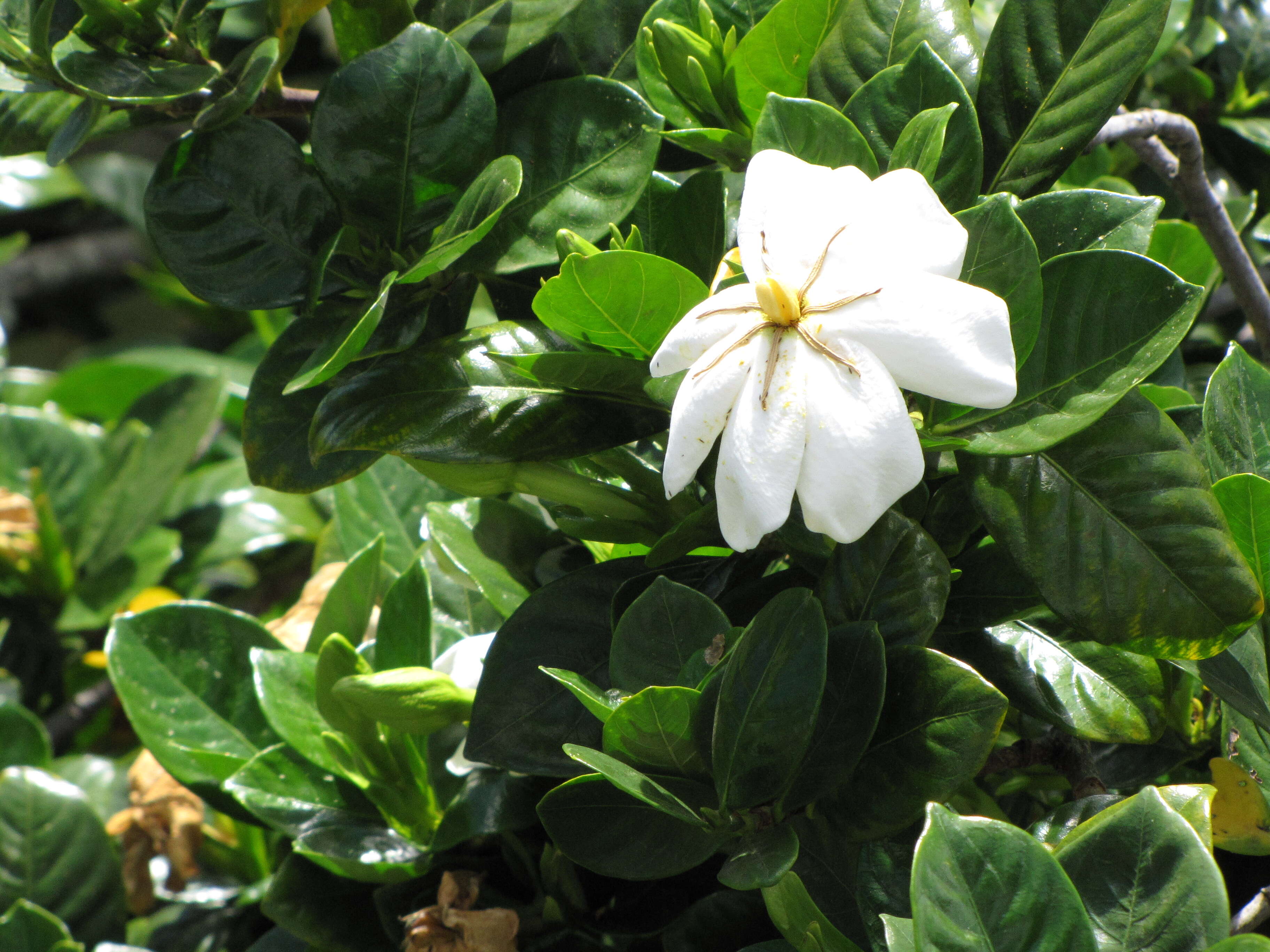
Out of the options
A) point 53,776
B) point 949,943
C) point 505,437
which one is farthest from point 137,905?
point 949,943

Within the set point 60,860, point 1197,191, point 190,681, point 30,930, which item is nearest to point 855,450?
point 1197,191

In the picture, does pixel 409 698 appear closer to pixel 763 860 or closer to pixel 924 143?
→ pixel 763 860

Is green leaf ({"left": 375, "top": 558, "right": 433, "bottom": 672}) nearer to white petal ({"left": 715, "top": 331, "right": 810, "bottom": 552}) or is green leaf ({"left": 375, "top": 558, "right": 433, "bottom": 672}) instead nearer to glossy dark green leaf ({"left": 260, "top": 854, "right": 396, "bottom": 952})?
glossy dark green leaf ({"left": 260, "top": 854, "right": 396, "bottom": 952})

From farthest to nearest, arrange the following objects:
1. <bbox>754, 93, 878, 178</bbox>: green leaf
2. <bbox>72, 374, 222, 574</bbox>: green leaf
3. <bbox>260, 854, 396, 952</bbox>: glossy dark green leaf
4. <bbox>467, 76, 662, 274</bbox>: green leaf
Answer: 1. <bbox>72, 374, 222, 574</bbox>: green leaf
2. <bbox>260, 854, 396, 952</bbox>: glossy dark green leaf
3. <bbox>467, 76, 662, 274</bbox>: green leaf
4. <bbox>754, 93, 878, 178</bbox>: green leaf

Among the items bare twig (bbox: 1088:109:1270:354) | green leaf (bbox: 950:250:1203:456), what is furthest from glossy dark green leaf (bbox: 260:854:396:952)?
bare twig (bbox: 1088:109:1270:354)

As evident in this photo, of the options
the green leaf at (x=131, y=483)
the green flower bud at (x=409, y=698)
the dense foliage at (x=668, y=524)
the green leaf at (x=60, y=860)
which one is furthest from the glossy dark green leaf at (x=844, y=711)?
the green leaf at (x=131, y=483)

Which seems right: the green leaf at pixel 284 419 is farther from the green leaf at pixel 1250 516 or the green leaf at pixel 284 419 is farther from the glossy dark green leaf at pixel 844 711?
the green leaf at pixel 1250 516
